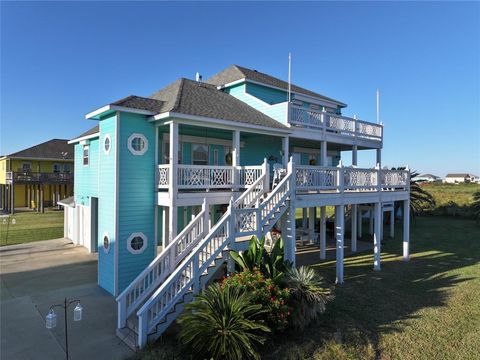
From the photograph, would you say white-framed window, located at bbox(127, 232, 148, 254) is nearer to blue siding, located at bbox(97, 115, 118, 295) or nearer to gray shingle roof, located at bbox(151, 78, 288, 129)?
blue siding, located at bbox(97, 115, 118, 295)

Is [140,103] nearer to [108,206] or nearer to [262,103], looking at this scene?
[108,206]

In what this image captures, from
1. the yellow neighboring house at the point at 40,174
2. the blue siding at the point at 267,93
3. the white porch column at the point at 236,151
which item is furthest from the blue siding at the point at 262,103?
the yellow neighboring house at the point at 40,174

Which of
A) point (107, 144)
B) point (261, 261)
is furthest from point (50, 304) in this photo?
point (261, 261)

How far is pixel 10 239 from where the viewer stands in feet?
62.4

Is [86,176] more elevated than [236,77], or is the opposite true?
[236,77]

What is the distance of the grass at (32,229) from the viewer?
19.3 m

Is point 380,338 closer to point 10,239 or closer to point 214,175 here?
point 214,175

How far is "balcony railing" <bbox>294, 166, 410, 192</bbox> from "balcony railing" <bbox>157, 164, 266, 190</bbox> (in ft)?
5.07

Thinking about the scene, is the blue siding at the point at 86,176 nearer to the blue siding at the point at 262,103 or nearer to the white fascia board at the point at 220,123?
the white fascia board at the point at 220,123

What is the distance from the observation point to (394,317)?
8.94 m

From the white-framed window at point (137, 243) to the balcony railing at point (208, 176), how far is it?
6.00 feet

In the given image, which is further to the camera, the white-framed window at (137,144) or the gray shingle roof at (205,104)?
the gray shingle roof at (205,104)

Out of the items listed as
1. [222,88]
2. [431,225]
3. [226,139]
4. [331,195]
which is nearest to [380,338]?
[331,195]

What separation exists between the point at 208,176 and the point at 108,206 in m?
3.61
